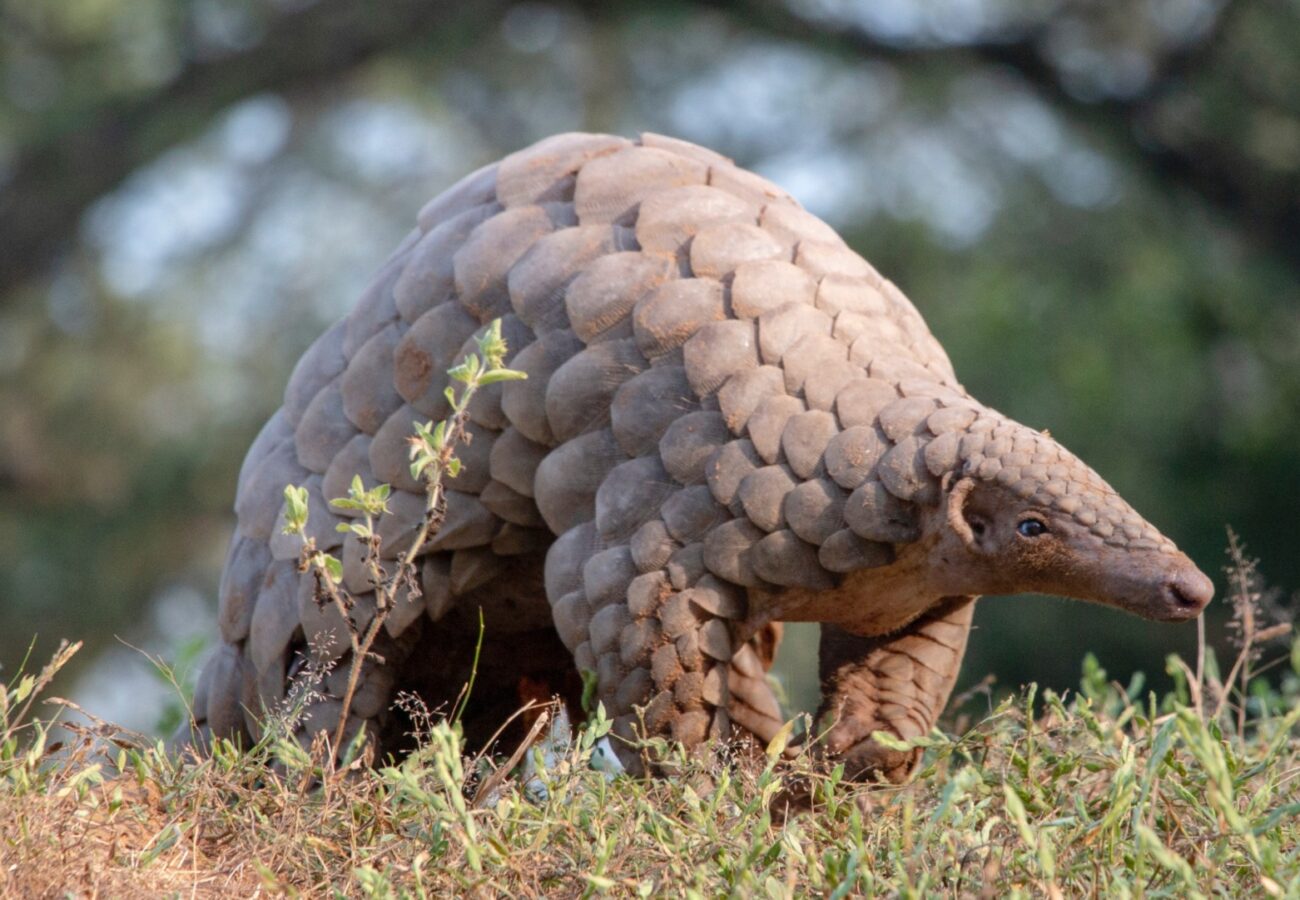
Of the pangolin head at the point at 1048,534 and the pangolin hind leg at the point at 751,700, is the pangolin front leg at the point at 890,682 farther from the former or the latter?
the pangolin head at the point at 1048,534

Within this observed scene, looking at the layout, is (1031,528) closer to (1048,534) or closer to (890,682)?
(1048,534)

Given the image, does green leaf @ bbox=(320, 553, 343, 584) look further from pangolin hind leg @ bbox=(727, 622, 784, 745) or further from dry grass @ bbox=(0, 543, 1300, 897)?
pangolin hind leg @ bbox=(727, 622, 784, 745)

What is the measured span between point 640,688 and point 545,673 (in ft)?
2.43

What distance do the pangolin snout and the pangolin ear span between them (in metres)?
0.29

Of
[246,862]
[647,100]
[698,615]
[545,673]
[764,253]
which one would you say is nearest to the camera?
[246,862]

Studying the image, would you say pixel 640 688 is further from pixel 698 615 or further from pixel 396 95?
pixel 396 95

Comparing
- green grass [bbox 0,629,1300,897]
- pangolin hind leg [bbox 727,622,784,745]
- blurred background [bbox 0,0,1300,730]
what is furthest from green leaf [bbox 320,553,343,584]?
blurred background [bbox 0,0,1300,730]

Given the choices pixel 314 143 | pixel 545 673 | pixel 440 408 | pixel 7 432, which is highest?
pixel 440 408

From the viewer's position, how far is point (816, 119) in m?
9.48

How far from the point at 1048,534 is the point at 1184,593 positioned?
0.72ft

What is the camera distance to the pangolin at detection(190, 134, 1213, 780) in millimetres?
2668

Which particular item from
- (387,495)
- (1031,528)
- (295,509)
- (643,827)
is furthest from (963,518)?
(295,509)

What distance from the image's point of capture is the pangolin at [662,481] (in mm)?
2668

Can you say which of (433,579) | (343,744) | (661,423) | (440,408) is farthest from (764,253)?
(343,744)
